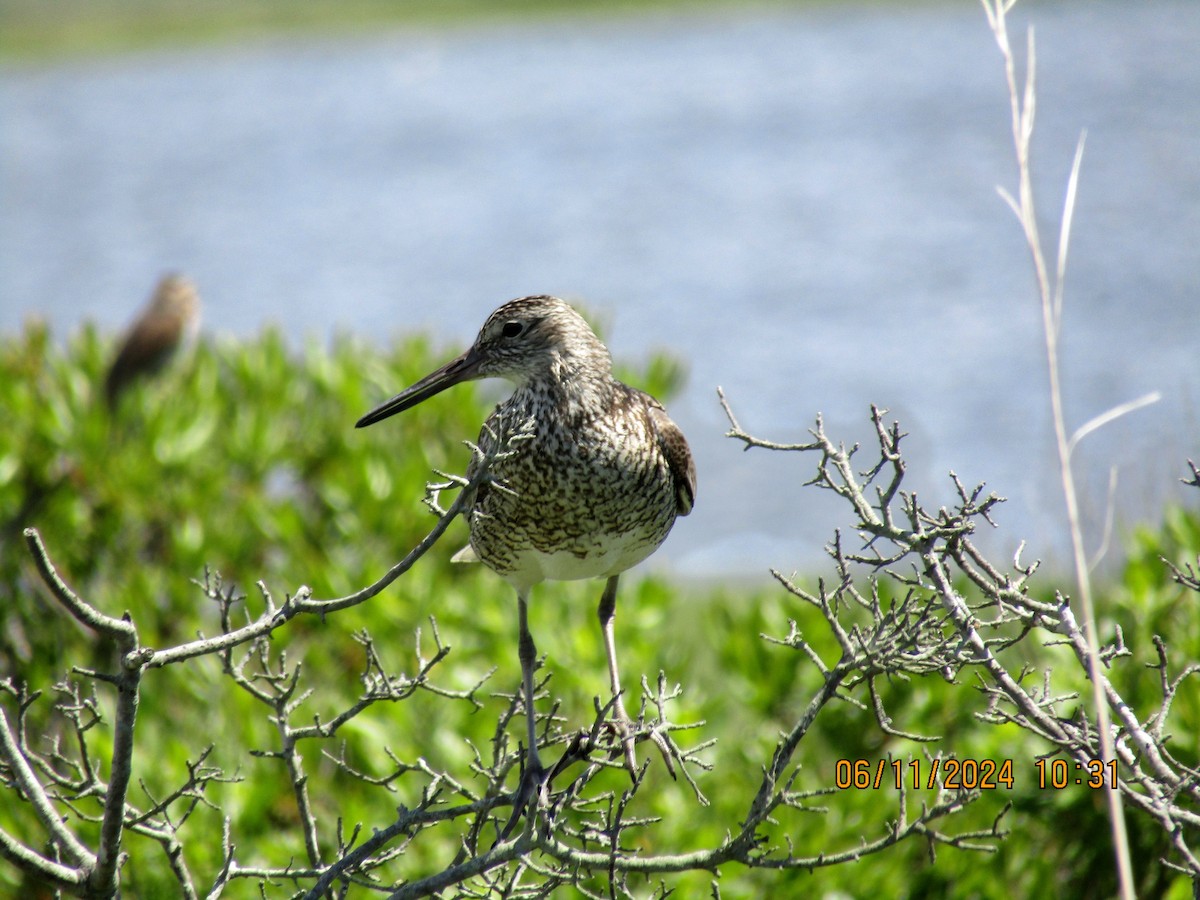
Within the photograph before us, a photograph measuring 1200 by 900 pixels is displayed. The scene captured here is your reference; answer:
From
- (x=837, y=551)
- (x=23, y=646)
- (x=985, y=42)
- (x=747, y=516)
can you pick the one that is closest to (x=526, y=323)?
(x=837, y=551)

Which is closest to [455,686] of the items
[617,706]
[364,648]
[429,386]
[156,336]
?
[364,648]

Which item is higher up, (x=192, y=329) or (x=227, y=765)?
(x=192, y=329)

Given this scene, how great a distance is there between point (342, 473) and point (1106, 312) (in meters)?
5.05

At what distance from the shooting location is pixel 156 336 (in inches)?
290

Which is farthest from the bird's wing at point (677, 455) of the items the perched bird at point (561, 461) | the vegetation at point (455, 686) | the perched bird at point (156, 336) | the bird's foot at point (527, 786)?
the perched bird at point (156, 336)

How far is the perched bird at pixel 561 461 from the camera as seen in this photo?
2.71 m

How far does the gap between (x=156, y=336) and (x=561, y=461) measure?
531cm

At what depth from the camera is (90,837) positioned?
14.2ft

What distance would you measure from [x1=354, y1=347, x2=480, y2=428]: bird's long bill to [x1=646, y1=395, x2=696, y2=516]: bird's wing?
0.44 metres

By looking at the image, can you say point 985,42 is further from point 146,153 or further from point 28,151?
point 28,151

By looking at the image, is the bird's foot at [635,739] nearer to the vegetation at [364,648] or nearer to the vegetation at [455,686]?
the vegetation at [455,686]

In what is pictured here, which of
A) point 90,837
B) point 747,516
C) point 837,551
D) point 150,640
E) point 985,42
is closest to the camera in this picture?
point 837,551

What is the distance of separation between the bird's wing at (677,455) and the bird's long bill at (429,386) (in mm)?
440

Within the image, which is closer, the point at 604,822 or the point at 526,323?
the point at 604,822
